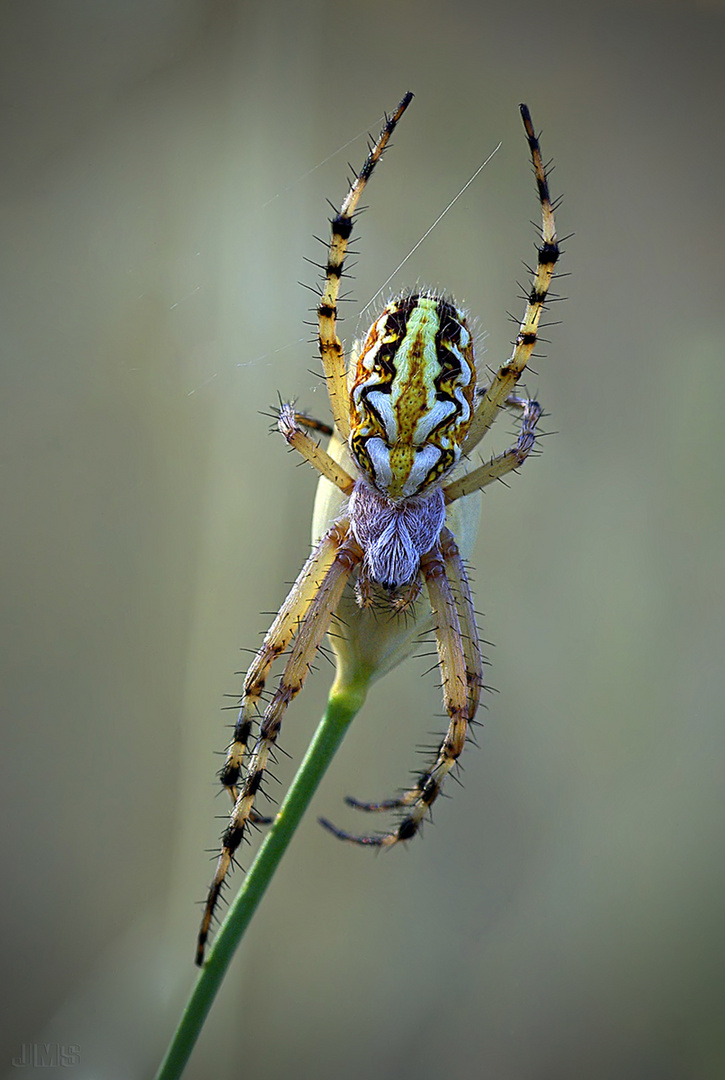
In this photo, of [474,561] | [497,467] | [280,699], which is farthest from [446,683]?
[474,561]

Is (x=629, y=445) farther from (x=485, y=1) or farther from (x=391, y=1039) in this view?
(x=391, y=1039)

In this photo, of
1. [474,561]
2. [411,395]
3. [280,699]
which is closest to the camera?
[411,395]

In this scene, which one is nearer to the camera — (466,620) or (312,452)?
(312,452)

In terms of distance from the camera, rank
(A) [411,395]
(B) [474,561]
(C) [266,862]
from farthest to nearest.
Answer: (B) [474,561], (A) [411,395], (C) [266,862]

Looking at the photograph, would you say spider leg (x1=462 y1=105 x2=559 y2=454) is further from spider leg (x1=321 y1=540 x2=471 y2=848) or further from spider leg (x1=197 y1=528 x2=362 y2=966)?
spider leg (x1=197 y1=528 x2=362 y2=966)

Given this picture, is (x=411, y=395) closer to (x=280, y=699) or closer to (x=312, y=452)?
(x=312, y=452)

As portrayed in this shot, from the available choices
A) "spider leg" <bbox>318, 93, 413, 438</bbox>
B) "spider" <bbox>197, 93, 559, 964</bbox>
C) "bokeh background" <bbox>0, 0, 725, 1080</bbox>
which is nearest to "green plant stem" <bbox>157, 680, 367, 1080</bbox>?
"spider" <bbox>197, 93, 559, 964</bbox>
